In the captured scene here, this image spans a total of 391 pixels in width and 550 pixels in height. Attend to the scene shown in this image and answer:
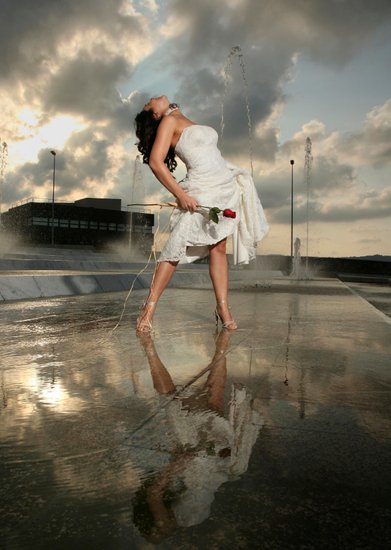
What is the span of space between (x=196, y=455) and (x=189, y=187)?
9.39ft

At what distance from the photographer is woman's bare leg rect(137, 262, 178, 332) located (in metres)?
3.58

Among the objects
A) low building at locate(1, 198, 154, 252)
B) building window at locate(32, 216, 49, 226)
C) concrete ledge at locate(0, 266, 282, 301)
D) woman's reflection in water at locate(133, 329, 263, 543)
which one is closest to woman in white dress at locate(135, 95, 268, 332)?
woman's reflection in water at locate(133, 329, 263, 543)

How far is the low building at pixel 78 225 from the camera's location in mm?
59500

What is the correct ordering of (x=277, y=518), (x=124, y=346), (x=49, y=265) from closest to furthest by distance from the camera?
(x=277, y=518)
(x=124, y=346)
(x=49, y=265)

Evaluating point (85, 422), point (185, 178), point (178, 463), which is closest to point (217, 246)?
point (185, 178)

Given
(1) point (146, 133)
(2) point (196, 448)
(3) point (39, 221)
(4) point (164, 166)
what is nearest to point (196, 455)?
(2) point (196, 448)

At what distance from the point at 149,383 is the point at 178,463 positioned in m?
0.83

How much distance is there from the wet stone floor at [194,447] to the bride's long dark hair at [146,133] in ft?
5.77

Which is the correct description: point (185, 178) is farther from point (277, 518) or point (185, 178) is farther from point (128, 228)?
point (128, 228)

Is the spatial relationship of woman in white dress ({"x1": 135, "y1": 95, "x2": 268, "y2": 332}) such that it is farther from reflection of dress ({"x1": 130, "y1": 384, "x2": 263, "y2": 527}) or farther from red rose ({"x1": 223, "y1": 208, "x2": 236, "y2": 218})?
reflection of dress ({"x1": 130, "y1": 384, "x2": 263, "y2": 527})

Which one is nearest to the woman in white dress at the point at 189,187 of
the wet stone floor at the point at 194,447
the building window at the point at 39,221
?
the wet stone floor at the point at 194,447

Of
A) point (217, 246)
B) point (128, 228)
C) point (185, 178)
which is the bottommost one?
point (217, 246)

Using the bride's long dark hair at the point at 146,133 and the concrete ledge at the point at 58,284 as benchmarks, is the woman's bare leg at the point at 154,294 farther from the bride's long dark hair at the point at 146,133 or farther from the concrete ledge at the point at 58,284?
the concrete ledge at the point at 58,284

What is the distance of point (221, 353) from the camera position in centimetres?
268
